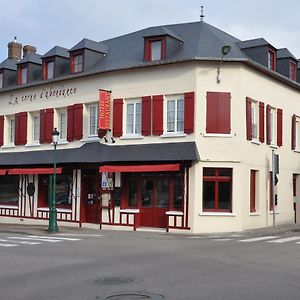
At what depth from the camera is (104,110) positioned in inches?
918

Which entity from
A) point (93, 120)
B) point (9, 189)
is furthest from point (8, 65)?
point (93, 120)

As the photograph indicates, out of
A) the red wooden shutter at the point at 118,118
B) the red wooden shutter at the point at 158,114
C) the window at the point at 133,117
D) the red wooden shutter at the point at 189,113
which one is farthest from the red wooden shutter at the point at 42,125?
the red wooden shutter at the point at 189,113

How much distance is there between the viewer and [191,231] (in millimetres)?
21219

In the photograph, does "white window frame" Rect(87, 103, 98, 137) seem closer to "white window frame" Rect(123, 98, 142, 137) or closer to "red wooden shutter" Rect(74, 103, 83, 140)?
"red wooden shutter" Rect(74, 103, 83, 140)

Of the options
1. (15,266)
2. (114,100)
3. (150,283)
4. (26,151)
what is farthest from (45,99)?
(150,283)

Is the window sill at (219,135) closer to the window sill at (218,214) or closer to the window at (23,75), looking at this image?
the window sill at (218,214)

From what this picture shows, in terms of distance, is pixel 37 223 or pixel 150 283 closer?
pixel 150 283

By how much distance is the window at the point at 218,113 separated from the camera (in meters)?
21.7

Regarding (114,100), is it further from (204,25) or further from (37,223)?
(37,223)

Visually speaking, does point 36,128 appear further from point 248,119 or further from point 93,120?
point 248,119

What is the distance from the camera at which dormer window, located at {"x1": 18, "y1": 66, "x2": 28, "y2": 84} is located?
28.5 meters

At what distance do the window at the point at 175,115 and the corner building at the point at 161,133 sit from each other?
0.04 m

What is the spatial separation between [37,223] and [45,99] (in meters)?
6.19

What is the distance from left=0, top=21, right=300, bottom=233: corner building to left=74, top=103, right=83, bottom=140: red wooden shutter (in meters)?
0.06
